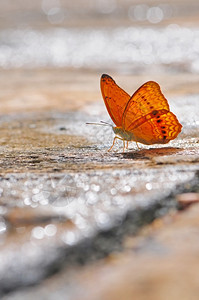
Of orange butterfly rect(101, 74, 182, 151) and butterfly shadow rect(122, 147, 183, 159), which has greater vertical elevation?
orange butterfly rect(101, 74, 182, 151)

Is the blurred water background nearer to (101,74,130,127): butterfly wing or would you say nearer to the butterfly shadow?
(101,74,130,127): butterfly wing

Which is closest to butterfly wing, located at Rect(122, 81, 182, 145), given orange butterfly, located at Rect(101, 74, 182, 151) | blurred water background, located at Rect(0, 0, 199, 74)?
orange butterfly, located at Rect(101, 74, 182, 151)

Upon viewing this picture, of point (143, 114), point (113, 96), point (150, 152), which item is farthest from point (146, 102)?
point (150, 152)

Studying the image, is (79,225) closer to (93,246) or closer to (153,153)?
(93,246)

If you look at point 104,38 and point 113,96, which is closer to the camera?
point 113,96

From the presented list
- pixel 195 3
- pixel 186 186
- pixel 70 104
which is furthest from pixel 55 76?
pixel 195 3

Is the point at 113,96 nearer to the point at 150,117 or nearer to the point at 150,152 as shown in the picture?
the point at 150,117
